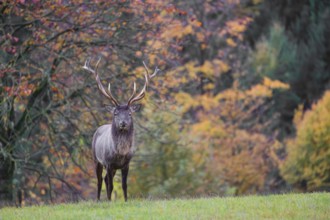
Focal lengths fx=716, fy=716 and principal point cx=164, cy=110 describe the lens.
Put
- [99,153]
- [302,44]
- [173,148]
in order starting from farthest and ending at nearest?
1. [302,44]
2. [173,148]
3. [99,153]

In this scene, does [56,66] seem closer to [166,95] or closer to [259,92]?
[166,95]

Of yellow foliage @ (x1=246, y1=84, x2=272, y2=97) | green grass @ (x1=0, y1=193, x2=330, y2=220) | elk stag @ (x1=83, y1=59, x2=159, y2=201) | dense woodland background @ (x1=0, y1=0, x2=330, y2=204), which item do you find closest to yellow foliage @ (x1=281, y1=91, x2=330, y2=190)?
dense woodland background @ (x1=0, y1=0, x2=330, y2=204)

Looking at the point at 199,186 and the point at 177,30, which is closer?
the point at 199,186

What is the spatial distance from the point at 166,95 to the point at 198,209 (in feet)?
26.7

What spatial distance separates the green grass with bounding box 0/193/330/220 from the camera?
10.3m

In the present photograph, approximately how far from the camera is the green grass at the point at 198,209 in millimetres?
10328

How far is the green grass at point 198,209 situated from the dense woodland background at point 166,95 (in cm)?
325

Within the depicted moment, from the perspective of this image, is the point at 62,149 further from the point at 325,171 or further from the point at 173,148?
the point at 325,171

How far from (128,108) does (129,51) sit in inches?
192

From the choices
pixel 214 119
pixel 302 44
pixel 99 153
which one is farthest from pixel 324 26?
pixel 99 153

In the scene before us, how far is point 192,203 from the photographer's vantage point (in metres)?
11.8

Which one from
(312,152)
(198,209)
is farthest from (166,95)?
(312,152)

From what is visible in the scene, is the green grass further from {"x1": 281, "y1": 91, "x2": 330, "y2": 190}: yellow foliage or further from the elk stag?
{"x1": 281, "y1": 91, "x2": 330, "y2": 190}: yellow foliage

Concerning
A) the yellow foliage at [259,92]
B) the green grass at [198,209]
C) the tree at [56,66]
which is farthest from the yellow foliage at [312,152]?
the green grass at [198,209]
